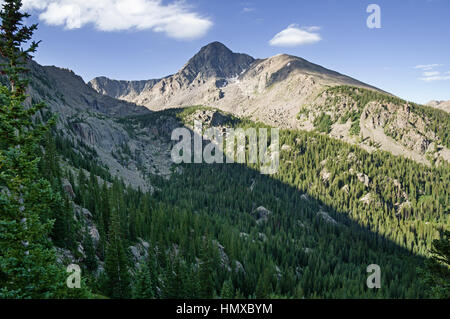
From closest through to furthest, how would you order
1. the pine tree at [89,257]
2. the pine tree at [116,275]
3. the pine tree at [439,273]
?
the pine tree at [439,273] < the pine tree at [116,275] < the pine tree at [89,257]

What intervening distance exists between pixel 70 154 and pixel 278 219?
130750 millimetres

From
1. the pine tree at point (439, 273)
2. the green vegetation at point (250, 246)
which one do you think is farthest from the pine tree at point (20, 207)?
the pine tree at point (439, 273)

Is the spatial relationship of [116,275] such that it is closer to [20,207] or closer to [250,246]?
[20,207]

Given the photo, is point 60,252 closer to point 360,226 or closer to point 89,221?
point 89,221

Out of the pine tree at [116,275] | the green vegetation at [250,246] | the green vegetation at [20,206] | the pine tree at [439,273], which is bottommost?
the green vegetation at [250,246]

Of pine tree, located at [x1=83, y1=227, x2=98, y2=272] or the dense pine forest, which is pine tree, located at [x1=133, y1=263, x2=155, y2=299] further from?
pine tree, located at [x1=83, y1=227, x2=98, y2=272]

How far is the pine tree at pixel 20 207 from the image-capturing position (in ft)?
51.9

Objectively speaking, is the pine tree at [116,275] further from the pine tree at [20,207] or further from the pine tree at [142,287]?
the pine tree at [20,207]

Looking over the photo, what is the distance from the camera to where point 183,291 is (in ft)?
168

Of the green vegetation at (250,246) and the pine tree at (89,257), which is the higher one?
the pine tree at (89,257)

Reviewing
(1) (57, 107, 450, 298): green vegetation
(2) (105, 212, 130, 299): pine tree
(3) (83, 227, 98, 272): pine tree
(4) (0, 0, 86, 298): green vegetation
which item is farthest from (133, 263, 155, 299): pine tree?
(4) (0, 0, 86, 298): green vegetation

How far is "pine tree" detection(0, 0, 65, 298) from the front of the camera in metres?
15.8
